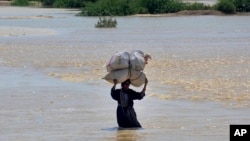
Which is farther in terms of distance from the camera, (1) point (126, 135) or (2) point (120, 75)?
(2) point (120, 75)

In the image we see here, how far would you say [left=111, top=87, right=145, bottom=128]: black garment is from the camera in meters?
12.8

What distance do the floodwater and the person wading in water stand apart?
0.22 m

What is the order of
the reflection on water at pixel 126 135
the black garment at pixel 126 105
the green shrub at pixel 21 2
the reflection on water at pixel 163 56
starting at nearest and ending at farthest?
1. the reflection on water at pixel 126 135
2. the black garment at pixel 126 105
3. the reflection on water at pixel 163 56
4. the green shrub at pixel 21 2

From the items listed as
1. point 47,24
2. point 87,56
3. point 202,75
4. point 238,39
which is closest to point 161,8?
point 47,24

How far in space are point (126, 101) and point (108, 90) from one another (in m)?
Answer: 5.75

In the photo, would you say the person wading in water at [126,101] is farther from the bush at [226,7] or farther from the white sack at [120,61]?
the bush at [226,7]

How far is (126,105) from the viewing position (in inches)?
506

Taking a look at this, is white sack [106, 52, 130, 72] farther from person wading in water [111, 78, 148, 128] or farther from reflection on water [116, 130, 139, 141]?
reflection on water [116, 130, 139, 141]

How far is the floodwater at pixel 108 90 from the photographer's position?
12977mm

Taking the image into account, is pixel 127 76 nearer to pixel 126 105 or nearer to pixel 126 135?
pixel 126 105

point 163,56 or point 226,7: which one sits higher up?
point 163,56

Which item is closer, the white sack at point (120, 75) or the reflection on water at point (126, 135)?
the reflection on water at point (126, 135)

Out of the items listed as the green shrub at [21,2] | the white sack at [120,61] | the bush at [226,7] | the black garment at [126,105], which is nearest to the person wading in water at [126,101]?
the black garment at [126,105]

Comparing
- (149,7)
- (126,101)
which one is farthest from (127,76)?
(149,7)
